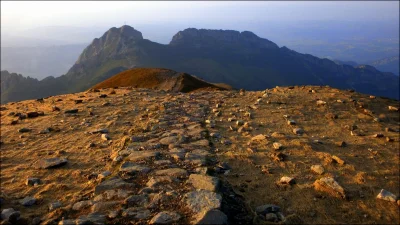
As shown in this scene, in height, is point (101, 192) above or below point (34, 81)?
above

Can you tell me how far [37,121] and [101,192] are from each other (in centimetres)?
985

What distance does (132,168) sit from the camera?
7355mm

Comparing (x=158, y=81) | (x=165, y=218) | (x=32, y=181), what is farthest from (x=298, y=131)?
(x=158, y=81)

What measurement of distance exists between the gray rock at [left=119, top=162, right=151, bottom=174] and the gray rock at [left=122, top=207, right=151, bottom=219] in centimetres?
166

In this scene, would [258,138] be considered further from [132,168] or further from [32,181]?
[32,181]

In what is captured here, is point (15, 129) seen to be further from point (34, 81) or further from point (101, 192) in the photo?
point (34, 81)

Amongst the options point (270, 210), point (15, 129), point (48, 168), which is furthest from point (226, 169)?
point (15, 129)

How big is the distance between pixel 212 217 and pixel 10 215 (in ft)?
11.6

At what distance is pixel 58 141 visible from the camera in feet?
35.7

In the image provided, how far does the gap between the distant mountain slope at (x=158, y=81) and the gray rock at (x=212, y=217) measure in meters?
32.9

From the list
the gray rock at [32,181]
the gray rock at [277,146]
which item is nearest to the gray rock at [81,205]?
the gray rock at [32,181]

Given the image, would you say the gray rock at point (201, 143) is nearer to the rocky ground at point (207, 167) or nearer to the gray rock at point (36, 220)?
the rocky ground at point (207, 167)

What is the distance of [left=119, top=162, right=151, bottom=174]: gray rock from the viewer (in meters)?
7.17

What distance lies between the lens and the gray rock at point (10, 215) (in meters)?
5.45
